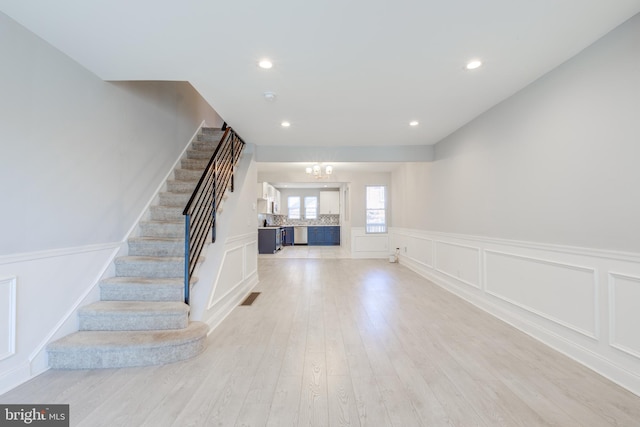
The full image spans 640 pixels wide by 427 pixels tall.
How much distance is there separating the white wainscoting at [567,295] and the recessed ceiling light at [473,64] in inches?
68.4

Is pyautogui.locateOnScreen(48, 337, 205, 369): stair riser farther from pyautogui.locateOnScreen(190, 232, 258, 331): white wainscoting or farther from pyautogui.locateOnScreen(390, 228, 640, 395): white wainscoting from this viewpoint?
pyautogui.locateOnScreen(390, 228, 640, 395): white wainscoting

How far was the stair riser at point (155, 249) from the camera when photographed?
10.2 ft

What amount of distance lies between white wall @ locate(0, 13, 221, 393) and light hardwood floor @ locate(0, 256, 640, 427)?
506 millimetres

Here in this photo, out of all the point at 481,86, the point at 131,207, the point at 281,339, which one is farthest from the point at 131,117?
the point at 481,86

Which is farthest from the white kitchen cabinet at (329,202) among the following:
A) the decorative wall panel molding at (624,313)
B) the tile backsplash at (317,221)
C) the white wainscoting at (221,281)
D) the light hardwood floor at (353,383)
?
the decorative wall panel molding at (624,313)

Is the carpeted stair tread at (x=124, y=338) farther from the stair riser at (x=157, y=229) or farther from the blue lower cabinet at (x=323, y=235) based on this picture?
the blue lower cabinet at (x=323, y=235)

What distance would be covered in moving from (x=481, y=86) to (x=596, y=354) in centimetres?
249

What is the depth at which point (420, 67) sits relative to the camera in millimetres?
2396

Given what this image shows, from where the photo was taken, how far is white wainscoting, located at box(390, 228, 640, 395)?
1.94m

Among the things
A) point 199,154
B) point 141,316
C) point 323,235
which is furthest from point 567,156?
point 323,235

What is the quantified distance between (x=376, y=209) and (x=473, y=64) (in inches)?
232

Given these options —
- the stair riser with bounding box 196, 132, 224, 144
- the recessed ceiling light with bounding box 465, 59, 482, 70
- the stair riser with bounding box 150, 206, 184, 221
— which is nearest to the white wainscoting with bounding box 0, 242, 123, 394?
the stair riser with bounding box 150, 206, 184, 221

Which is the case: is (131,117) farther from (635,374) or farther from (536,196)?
(635,374)

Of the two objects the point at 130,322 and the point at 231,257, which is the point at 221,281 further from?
the point at 130,322
